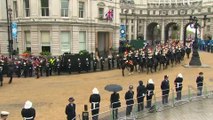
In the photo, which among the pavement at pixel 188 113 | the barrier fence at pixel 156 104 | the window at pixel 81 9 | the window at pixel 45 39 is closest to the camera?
the barrier fence at pixel 156 104

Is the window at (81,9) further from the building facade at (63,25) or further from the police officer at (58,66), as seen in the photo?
the police officer at (58,66)

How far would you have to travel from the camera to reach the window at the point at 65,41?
4719cm

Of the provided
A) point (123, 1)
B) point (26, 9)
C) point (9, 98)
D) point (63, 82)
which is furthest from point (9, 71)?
point (123, 1)

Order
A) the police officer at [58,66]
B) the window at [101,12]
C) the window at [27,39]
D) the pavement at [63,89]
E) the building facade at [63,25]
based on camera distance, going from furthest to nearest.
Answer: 1. the window at [101,12]
2. the window at [27,39]
3. the building facade at [63,25]
4. the police officer at [58,66]
5. the pavement at [63,89]

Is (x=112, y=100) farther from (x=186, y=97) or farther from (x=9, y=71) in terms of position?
(x=9, y=71)

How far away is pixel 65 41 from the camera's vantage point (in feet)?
156

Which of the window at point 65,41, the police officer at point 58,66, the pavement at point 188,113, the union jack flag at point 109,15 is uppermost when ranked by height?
the union jack flag at point 109,15

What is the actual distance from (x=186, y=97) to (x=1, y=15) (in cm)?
3755

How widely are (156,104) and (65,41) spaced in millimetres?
31069

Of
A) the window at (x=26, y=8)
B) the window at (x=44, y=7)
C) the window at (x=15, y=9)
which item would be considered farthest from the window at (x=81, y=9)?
the window at (x=15, y=9)

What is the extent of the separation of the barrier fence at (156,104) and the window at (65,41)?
29.3 metres

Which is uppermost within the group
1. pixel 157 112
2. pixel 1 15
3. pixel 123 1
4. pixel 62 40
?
pixel 123 1

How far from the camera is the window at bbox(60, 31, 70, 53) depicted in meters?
47.2

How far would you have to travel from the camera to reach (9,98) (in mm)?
22266
